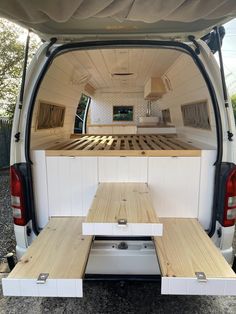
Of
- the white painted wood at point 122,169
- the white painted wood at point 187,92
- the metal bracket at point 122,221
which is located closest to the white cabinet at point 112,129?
the white painted wood at point 187,92

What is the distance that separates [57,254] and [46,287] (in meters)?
0.23

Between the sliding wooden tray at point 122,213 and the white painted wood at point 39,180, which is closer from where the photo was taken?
the sliding wooden tray at point 122,213

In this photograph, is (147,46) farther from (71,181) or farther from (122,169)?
(71,181)

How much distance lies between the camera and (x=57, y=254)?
4.39 ft

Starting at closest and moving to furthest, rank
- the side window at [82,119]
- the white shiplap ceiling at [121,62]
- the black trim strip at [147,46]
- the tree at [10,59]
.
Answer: the black trim strip at [147,46]
the white shiplap ceiling at [121,62]
the side window at [82,119]
the tree at [10,59]

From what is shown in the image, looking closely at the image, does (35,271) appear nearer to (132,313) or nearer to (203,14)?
(132,313)

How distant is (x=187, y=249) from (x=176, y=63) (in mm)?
2240

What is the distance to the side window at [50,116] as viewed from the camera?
2.22m

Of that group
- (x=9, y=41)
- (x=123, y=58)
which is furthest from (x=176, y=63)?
(x=9, y=41)

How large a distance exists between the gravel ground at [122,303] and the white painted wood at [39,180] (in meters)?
0.62

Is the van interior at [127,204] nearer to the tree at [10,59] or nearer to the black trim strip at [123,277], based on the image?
the black trim strip at [123,277]

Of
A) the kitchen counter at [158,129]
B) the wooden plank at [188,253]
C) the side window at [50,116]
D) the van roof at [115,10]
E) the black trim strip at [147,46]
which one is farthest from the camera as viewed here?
the kitchen counter at [158,129]

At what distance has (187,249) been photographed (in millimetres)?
1363

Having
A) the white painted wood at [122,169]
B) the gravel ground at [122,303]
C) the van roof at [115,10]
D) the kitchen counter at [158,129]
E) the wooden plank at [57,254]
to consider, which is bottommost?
the gravel ground at [122,303]
